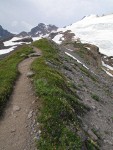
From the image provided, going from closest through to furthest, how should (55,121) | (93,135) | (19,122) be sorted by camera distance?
(55,121), (19,122), (93,135)

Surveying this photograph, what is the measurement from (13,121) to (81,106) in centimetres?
896

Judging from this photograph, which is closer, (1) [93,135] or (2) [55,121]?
(2) [55,121]

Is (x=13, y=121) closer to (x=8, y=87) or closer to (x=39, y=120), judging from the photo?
(x=39, y=120)

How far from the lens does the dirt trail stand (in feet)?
71.2

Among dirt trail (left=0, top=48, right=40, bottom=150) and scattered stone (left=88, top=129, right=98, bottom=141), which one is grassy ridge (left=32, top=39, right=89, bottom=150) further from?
scattered stone (left=88, top=129, right=98, bottom=141)

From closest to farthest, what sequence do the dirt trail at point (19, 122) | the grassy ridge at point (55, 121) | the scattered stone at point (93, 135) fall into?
the grassy ridge at point (55, 121), the dirt trail at point (19, 122), the scattered stone at point (93, 135)

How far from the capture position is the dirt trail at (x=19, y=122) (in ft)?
71.2

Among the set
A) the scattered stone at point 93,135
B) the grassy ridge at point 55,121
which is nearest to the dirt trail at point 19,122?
the grassy ridge at point 55,121

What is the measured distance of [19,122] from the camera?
79.1ft

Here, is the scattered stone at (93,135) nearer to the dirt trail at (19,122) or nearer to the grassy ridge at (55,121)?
the grassy ridge at (55,121)

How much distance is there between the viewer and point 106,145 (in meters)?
26.6

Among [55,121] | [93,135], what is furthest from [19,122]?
[93,135]

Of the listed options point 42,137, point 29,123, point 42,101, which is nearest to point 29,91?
point 42,101

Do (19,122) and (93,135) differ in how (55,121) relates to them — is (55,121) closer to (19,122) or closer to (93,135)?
(19,122)
